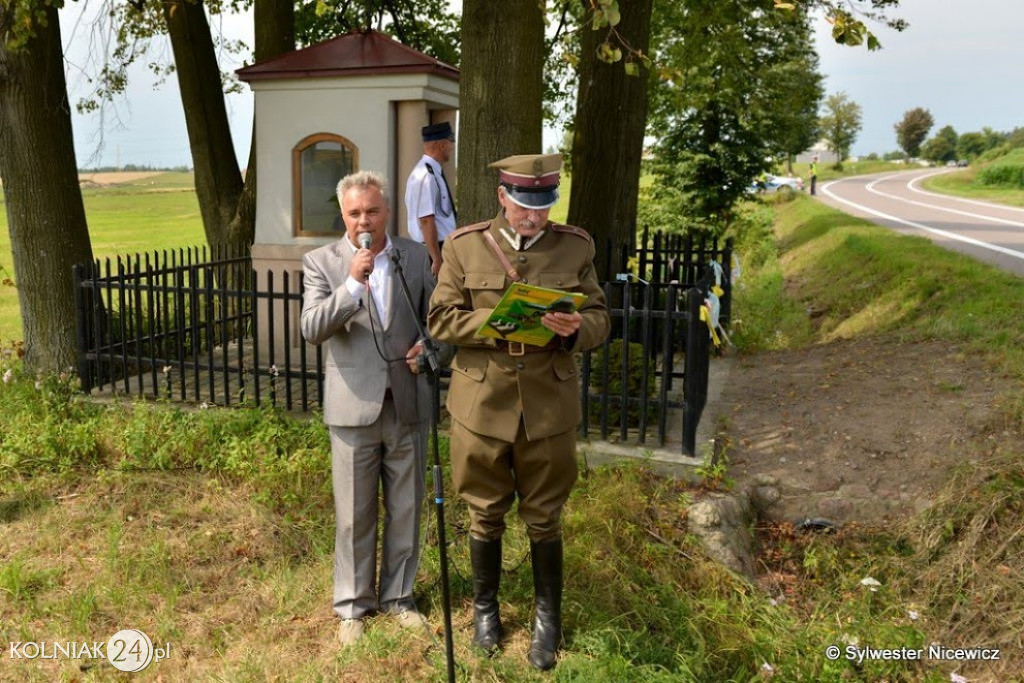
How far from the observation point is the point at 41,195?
7.75m

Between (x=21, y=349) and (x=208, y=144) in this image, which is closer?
(x=21, y=349)

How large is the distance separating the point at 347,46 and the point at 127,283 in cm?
277

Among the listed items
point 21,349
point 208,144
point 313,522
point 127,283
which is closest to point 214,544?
point 313,522

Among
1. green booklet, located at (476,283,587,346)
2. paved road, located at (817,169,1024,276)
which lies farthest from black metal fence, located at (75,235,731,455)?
paved road, located at (817,169,1024,276)

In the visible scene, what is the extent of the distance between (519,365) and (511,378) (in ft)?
0.22

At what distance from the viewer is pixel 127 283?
739cm

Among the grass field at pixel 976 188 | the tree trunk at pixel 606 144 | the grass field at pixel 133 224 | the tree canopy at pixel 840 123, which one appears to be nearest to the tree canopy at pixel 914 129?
the tree canopy at pixel 840 123

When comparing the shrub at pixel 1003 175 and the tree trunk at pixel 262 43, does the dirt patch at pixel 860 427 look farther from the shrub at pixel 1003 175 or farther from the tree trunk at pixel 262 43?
the shrub at pixel 1003 175

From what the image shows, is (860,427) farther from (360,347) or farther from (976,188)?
(976,188)

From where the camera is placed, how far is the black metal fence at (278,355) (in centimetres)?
604

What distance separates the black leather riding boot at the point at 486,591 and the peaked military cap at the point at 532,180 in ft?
5.07

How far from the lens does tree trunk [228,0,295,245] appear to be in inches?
411

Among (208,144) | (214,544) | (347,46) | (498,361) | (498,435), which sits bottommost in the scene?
(214,544)

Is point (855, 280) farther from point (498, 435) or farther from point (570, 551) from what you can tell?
point (498, 435)
